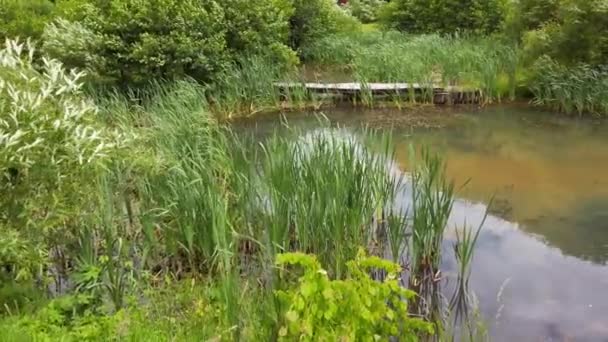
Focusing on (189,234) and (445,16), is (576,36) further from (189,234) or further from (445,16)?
(189,234)

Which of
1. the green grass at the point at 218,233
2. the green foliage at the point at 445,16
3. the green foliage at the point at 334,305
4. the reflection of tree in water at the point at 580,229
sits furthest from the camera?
the green foliage at the point at 445,16

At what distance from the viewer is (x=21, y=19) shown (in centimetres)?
938

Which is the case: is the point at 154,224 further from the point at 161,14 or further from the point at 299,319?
Answer: the point at 161,14

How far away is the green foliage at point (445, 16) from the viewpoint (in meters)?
14.3

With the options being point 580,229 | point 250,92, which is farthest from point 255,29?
point 580,229

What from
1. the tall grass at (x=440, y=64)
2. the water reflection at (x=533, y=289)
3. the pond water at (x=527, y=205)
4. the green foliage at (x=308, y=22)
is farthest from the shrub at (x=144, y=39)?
the water reflection at (x=533, y=289)

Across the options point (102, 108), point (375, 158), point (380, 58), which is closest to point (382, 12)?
point (380, 58)

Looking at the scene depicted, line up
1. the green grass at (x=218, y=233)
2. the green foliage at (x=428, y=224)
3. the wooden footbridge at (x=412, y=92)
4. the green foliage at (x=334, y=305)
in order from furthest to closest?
the wooden footbridge at (x=412, y=92) → the green foliage at (x=428, y=224) → the green grass at (x=218, y=233) → the green foliage at (x=334, y=305)

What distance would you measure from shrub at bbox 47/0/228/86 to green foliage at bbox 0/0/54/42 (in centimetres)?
67

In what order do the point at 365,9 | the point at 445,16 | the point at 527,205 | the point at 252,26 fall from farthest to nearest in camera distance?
1. the point at 365,9
2. the point at 445,16
3. the point at 252,26
4. the point at 527,205

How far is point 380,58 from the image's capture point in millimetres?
10367

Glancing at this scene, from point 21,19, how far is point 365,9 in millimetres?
12532

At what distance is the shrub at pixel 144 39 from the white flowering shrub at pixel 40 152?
512 cm

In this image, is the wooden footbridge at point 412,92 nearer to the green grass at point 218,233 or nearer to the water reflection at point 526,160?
the water reflection at point 526,160
